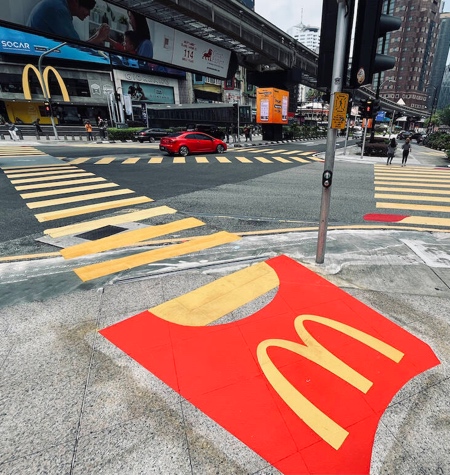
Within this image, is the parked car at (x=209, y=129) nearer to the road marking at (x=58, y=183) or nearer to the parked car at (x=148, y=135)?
the parked car at (x=148, y=135)

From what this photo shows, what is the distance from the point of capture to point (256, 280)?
16.2 feet

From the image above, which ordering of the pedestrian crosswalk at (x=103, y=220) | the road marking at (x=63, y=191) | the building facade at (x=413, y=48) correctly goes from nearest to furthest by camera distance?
the pedestrian crosswalk at (x=103, y=220) < the road marking at (x=63, y=191) < the building facade at (x=413, y=48)

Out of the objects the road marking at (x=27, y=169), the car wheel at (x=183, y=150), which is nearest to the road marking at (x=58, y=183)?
the road marking at (x=27, y=169)

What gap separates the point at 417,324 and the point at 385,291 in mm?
854

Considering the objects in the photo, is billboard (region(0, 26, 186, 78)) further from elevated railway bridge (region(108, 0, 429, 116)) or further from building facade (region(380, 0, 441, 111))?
building facade (region(380, 0, 441, 111))

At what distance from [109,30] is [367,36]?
22521 mm

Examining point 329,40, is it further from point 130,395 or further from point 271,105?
point 271,105

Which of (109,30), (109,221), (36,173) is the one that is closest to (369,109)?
(109,30)

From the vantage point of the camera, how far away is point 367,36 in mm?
3951

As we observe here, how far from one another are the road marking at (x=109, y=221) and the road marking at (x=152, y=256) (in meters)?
2.26

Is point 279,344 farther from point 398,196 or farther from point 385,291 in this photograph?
point 398,196

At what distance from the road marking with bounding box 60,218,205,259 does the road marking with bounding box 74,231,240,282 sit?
758 millimetres

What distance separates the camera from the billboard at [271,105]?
119ft

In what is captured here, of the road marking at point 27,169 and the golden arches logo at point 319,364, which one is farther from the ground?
the road marking at point 27,169
